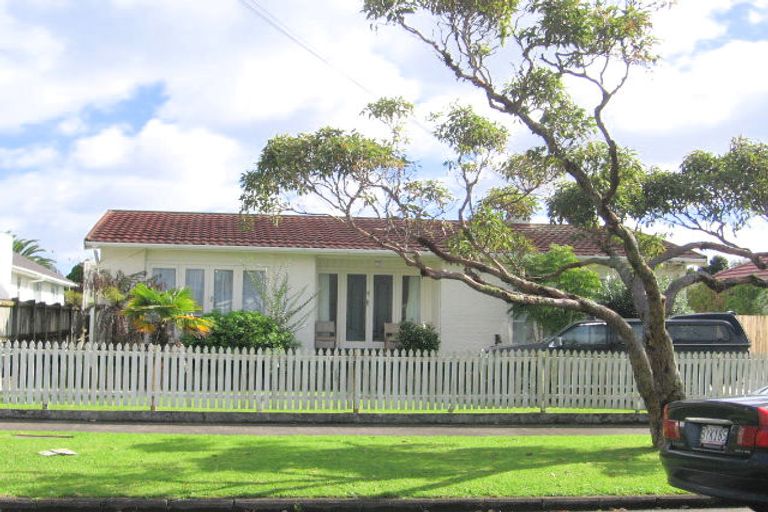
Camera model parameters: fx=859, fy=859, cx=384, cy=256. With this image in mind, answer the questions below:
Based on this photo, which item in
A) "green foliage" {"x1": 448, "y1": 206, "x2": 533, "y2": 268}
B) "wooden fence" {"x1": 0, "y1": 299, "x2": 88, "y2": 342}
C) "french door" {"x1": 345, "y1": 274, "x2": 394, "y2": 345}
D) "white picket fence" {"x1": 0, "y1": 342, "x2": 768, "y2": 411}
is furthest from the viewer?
"french door" {"x1": 345, "y1": 274, "x2": 394, "y2": 345}

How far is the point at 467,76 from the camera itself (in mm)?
10891

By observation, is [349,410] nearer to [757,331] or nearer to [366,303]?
[366,303]

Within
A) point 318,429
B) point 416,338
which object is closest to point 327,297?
point 416,338

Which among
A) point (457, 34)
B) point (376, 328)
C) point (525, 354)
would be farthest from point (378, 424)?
point (376, 328)

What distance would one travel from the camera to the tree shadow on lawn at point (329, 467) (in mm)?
8438

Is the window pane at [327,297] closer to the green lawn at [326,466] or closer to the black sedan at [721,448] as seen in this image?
the green lawn at [326,466]

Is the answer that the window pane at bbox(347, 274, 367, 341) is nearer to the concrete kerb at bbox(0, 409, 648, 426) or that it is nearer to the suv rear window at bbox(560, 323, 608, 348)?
the suv rear window at bbox(560, 323, 608, 348)

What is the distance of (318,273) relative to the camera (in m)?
21.8

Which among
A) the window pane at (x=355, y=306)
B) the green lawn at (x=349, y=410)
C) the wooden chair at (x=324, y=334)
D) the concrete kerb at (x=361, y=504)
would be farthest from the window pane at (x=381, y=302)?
the concrete kerb at (x=361, y=504)

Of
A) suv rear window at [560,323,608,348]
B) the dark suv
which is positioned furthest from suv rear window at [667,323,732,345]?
suv rear window at [560,323,608,348]

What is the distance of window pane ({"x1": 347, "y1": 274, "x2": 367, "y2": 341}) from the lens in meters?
22.0

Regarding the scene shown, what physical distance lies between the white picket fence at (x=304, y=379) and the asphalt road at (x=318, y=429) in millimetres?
724

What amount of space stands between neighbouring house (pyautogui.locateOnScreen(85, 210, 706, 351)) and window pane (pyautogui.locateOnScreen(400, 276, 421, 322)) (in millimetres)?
26

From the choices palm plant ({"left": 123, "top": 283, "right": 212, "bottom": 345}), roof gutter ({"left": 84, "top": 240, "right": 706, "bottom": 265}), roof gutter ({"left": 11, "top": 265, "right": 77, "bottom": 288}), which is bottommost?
palm plant ({"left": 123, "top": 283, "right": 212, "bottom": 345})
